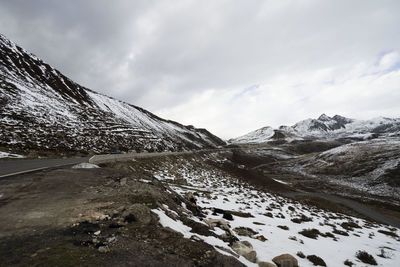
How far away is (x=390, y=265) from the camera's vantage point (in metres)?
8.64

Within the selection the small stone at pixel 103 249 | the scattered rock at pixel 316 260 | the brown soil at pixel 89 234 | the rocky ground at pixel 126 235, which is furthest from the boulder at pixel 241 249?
the small stone at pixel 103 249

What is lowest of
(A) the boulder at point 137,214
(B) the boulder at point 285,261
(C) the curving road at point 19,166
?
(C) the curving road at point 19,166

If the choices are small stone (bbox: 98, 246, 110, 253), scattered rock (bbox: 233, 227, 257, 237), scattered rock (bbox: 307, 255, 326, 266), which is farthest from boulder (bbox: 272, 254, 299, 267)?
small stone (bbox: 98, 246, 110, 253)

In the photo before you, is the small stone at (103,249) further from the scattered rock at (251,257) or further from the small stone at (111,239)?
the scattered rock at (251,257)

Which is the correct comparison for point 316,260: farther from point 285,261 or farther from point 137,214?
point 137,214

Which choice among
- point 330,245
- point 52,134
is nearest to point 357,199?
point 330,245

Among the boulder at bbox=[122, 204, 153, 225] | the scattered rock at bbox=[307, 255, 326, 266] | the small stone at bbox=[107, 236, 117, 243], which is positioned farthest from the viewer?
the scattered rock at bbox=[307, 255, 326, 266]

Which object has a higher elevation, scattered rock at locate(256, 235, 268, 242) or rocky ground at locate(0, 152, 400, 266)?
rocky ground at locate(0, 152, 400, 266)

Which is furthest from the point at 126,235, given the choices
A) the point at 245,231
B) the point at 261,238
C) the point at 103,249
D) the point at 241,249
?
the point at 261,238

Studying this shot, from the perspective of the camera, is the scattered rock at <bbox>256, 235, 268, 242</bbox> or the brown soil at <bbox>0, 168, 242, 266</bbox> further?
the scattered rock at <bbox>256, 235, 268, 242</bbox>

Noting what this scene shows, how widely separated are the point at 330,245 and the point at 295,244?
270 cm

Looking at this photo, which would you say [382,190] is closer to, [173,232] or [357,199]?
[357,199]

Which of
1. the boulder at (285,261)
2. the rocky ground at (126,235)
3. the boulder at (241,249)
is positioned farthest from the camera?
the boulder at (285,261)

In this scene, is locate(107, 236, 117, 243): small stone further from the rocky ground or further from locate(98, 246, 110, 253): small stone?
locate(98, 246, 110, 253): small stone
